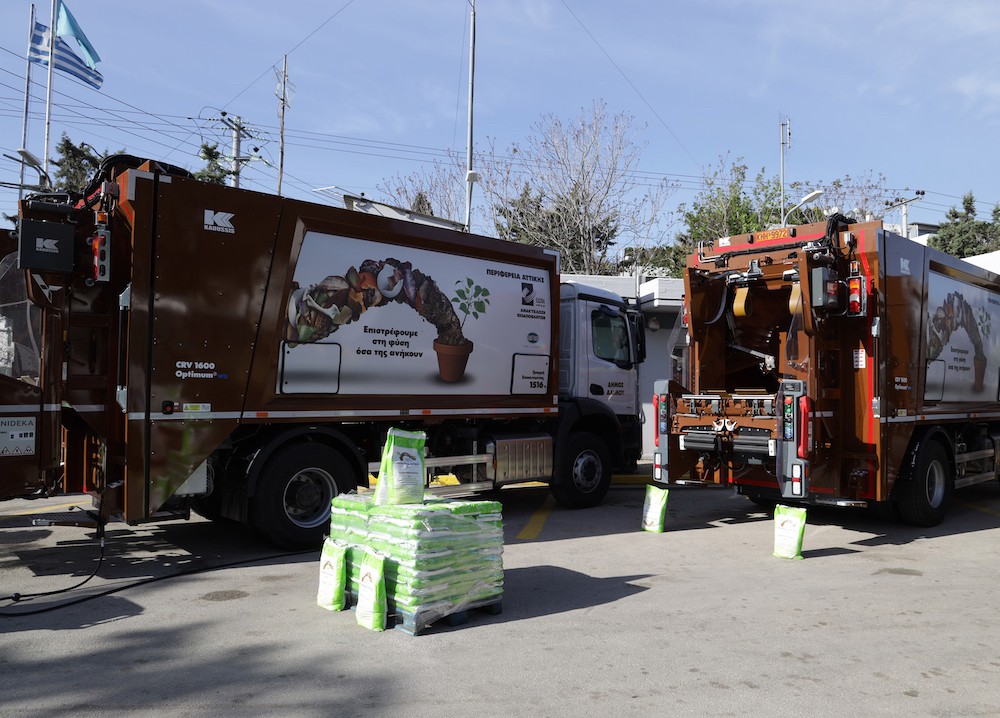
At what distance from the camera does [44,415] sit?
6.61m

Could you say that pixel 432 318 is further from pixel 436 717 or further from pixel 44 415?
pixel 436 717

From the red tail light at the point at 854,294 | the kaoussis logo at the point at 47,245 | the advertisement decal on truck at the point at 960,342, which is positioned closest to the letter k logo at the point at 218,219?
the kaoussis logo at the point at 47,245

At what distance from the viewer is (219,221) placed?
6969 millimetres

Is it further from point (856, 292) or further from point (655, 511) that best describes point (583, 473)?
point (856, 292)

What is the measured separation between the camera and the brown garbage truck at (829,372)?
8422mm

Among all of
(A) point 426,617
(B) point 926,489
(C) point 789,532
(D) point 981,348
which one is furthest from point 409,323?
(D) point 981,348

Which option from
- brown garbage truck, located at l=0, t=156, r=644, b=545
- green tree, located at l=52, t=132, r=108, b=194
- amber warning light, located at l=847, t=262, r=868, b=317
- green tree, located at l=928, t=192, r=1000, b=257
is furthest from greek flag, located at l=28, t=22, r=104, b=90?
green tree, located at l=928, t=192, r=1000, b=257

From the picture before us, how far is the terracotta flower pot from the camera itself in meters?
8.78

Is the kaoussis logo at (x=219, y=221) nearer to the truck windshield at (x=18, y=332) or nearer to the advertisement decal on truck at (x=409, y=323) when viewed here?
the advertisement decal on truck at (x=409, y=323)

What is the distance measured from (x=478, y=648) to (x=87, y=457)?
4.56 meters

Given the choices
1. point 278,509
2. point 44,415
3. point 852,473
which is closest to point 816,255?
point 852,473

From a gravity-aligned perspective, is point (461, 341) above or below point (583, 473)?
above

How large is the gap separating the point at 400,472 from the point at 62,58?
3118cm

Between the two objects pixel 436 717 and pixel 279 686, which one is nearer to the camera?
pixel 436 717
